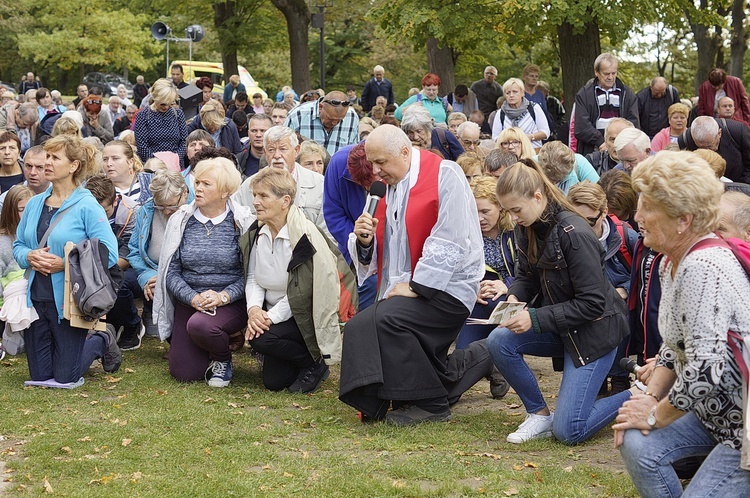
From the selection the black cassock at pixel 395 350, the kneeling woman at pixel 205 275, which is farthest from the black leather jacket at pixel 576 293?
the kneeling woman at pixel 205 275

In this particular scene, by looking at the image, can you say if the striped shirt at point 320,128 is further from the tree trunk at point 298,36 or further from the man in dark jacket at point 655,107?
the tree trunk at point 298,36

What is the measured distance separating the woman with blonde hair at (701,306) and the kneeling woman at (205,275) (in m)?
4.39

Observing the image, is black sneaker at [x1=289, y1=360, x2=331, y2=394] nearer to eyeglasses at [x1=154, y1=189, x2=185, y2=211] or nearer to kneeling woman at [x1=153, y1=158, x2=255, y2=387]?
kneeling woman at [x1=153, y1=158, x2=255, y2=387]

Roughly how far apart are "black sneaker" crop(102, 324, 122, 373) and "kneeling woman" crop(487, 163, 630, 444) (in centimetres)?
353

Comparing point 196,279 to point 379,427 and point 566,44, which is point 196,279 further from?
point 566,44

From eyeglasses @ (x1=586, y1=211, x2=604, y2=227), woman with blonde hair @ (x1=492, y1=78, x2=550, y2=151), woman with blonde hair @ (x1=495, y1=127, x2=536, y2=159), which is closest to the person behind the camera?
eyeglasses @ (x1=586, y1=211, x2=604, y2=227)

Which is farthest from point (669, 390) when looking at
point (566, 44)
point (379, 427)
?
point (566, 44)

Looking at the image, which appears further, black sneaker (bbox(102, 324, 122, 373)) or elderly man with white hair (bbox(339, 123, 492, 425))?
black sneaker (bbox(102, 324, 122, 373))

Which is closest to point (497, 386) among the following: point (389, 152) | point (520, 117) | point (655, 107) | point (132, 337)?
point (389, 152)

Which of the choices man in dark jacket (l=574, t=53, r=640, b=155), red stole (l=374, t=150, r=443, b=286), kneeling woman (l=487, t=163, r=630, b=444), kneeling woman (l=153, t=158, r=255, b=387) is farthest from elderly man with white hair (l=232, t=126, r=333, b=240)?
man in dark jacket (l=574, t=53, r=640, b=155)

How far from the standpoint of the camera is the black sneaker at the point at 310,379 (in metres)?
7.61

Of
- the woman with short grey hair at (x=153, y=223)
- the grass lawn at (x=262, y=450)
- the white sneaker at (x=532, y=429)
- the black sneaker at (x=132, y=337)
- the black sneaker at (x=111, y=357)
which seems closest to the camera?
the grass lawn at (x=262, y=450)

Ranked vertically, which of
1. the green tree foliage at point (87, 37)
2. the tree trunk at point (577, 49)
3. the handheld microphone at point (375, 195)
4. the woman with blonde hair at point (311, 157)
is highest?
the green tree foliage at point (87, 37)

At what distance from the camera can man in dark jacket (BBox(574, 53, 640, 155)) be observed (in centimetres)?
1184
